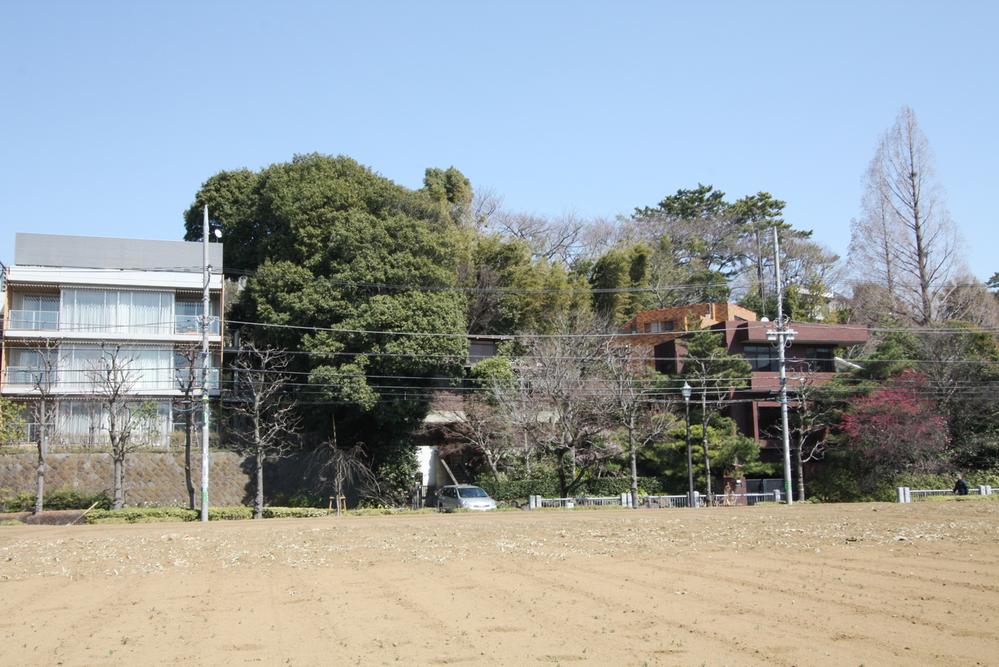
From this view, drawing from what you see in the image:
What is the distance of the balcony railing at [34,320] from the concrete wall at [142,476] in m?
6.76

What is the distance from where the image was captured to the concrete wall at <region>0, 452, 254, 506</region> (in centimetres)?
3694

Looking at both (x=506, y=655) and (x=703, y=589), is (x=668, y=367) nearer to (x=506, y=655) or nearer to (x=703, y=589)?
(x=703, y=589)

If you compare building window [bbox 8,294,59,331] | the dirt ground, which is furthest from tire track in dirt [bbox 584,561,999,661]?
building window [bbox 8,294,59,331]

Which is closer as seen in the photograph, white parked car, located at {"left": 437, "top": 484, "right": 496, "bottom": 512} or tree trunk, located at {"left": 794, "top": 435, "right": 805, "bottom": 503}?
white parked car, located at {"left": 437, "top": 484, "right": 496, "bottom": 512}

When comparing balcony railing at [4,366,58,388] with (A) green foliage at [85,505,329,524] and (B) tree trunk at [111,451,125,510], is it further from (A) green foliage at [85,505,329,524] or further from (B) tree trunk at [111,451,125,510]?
(A) green foliage at [85,505,329,524]

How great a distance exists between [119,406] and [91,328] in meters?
4.87

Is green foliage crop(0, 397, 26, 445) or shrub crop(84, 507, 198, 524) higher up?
green foliage crop(0, 397, 26, 445)

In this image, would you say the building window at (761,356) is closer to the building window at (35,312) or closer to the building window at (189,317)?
the building window at (189,317)

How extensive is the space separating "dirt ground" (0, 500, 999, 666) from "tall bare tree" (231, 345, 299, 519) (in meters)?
15.7

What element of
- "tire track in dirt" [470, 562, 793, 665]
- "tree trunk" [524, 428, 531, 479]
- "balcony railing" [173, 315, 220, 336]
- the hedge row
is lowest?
the hedge row

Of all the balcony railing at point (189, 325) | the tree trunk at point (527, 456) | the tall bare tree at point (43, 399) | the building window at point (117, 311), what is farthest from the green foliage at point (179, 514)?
the building window at point (117, 311)

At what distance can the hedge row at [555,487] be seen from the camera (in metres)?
38.2

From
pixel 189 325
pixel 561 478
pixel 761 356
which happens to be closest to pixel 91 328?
pixel 189 325

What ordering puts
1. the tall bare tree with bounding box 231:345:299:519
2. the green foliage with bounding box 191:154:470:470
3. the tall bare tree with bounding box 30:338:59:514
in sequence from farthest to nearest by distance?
1. the green foliage with bounding box 191:154:470:470
2. the tall bare tree with bounding box 231:345:299:519
3. the tall bare tree with bounding box 30:338:59:514
